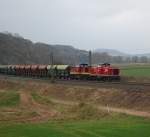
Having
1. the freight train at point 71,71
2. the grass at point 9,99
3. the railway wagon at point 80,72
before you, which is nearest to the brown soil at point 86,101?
the grass at point 9,99

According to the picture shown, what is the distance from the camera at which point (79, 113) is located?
3903 centimetres

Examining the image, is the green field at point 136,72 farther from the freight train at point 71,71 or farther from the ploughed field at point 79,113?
the ploughed field at point 79,113

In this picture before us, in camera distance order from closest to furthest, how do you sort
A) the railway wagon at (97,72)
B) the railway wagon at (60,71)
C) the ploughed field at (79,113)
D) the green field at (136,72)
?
the ploughed field at (79,113) → the railway wagon at (97,72) → the green field at (136,72) → the railway wagon at (60,71)

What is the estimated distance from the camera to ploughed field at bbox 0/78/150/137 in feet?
77.8

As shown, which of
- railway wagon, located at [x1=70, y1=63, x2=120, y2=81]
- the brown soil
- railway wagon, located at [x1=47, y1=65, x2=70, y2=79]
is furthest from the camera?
railway wagon, located at [x1=47, y1=65, x2=70, y2=79]

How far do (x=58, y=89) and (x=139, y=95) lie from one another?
2099cm

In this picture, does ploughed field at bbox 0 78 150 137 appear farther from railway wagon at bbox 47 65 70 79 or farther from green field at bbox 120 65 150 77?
green field at bbox 120 65 150 77

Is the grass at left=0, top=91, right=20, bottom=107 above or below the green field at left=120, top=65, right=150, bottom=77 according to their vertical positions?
below

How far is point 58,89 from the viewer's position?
64438mm

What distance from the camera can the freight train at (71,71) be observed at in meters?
69.2

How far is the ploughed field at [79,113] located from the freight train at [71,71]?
7.44 metres

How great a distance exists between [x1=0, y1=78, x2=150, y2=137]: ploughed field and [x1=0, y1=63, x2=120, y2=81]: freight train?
7444 millimetres

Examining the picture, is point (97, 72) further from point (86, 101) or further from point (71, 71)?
point (86, 101)

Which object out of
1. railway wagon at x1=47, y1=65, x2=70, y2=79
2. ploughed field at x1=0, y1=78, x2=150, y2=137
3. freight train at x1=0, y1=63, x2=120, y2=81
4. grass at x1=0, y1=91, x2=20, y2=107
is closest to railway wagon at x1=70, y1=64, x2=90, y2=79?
freight train at x1=0, y1=63, x2=120, y2=81
